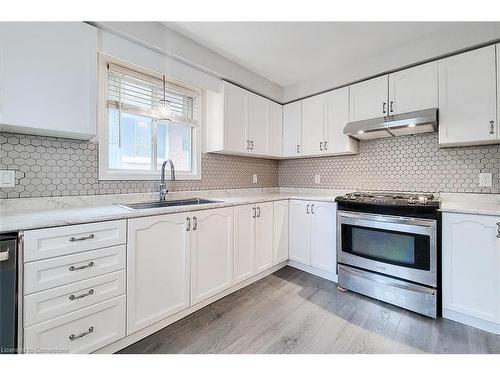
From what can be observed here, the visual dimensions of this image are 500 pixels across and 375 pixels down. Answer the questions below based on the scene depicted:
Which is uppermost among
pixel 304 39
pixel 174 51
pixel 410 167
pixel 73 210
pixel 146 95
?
pixel 304 39

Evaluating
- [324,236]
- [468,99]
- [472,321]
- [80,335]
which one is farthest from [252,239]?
[468,99]

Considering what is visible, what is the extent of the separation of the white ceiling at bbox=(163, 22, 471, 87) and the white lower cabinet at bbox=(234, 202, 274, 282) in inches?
61.9

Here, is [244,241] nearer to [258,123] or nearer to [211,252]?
[211,252]

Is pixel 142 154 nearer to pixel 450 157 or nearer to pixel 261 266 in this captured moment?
pixel 261 266

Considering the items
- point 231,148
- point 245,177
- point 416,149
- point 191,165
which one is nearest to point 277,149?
point 245,177

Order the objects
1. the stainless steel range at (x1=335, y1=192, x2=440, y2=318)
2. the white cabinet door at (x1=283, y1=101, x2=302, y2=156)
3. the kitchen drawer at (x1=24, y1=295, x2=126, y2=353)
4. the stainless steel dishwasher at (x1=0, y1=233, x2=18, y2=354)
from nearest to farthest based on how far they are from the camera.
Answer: the stainless steel dishwasher at (x1=0, y1=233, x2=18, y2=354) < the kitchen drawer at (x1=24, y1=295, x2=126, y2=353) < the stainless steel range at (x1=335, y1=192, x2=440, y2=318) < the white cabinet door at (x1=283, y1=101, x2=302, y2=156)

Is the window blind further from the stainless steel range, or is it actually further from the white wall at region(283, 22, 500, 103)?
the stainless steel range

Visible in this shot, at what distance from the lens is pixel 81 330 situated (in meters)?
1.28

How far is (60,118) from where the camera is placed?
1404 millimetres

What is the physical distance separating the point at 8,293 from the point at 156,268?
28.4 inches

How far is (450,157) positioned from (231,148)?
222cm

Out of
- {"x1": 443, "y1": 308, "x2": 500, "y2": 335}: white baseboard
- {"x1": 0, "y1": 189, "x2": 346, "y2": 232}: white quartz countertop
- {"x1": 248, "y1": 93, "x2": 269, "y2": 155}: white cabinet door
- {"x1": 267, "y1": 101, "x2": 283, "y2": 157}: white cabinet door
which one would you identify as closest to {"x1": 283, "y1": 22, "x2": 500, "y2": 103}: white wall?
{"x1": 267, "y1": 101, "x2": 283, "y2": 157}: white cabinet door

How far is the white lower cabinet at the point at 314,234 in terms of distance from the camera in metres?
2.41

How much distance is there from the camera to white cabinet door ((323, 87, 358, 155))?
8.51 feet
